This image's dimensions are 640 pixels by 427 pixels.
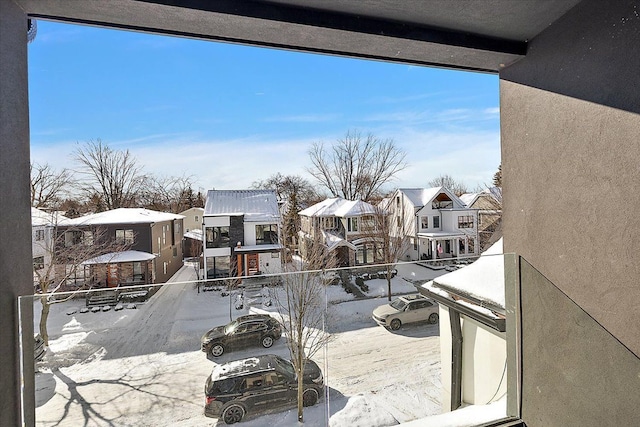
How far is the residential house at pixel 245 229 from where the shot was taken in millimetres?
4742

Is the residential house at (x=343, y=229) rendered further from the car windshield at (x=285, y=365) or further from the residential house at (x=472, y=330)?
the car windshield at (x=285, y=365)

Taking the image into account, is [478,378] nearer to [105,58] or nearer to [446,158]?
[446,158]

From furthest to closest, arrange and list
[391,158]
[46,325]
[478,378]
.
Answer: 1. [391,158]
2. [478,378]
3. [46,325]

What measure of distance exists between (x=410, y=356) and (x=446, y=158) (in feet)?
16.4

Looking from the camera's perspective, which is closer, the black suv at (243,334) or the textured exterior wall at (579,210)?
the textured exterior wall at (579,210)

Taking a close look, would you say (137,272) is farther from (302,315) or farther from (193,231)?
(302,315)

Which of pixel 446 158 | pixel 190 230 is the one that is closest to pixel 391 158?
pixel 446 158

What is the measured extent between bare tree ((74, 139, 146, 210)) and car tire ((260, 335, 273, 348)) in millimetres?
4831

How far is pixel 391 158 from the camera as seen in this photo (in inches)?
245

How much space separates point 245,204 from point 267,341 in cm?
428

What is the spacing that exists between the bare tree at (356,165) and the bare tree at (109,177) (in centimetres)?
299

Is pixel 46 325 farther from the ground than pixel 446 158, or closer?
closer

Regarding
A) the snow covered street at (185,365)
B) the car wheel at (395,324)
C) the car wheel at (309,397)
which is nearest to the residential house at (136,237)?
the snow covered street at (185,365)

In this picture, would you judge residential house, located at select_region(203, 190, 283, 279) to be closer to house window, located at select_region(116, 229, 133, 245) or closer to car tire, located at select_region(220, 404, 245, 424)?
house window, located at select_region(116, 229, 133, 245)
